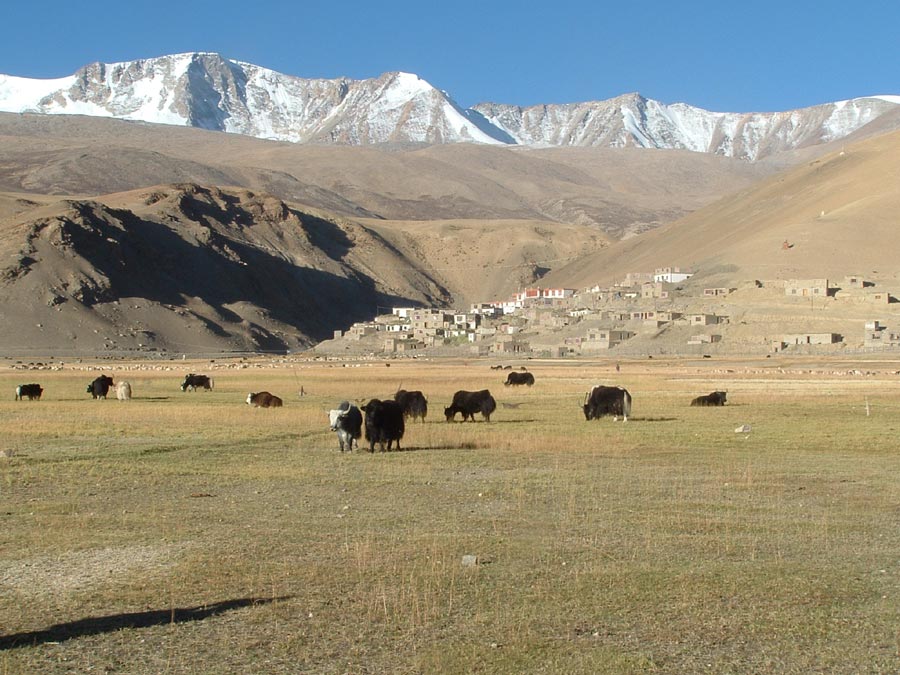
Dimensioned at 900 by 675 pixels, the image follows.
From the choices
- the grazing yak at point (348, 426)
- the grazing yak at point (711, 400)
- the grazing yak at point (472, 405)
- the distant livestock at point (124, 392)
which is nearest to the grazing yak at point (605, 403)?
the grazing yak at point (472, 405)

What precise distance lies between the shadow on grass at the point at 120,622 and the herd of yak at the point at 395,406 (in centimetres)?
1289

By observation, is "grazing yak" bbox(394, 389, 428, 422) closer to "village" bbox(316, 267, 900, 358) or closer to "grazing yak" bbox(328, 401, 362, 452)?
"grazing yak" bbox(328, 401, 362, 452)

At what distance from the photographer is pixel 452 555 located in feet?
40.2

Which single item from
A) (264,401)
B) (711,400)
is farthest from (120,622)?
(711,400)

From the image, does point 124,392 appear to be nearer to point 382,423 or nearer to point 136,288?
point 382,423

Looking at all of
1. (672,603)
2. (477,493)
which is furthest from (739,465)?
(672,603)

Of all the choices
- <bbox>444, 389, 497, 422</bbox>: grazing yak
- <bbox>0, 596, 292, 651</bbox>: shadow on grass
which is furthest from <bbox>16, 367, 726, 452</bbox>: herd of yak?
<bbox>0, 596, 292, 651</bbox>: shadow on grass

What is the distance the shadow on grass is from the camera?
9.24m

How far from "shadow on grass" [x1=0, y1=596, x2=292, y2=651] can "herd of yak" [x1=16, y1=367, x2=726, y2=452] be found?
12.9 metres

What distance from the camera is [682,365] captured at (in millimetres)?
90688

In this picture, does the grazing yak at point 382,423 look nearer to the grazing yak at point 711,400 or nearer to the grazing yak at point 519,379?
the grazing yak at point 711,400

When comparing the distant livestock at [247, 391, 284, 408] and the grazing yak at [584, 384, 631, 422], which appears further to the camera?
the distant livestock at [247, 391, 284, 408]

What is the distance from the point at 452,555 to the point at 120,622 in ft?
12.9

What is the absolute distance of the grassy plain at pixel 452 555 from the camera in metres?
8.95
